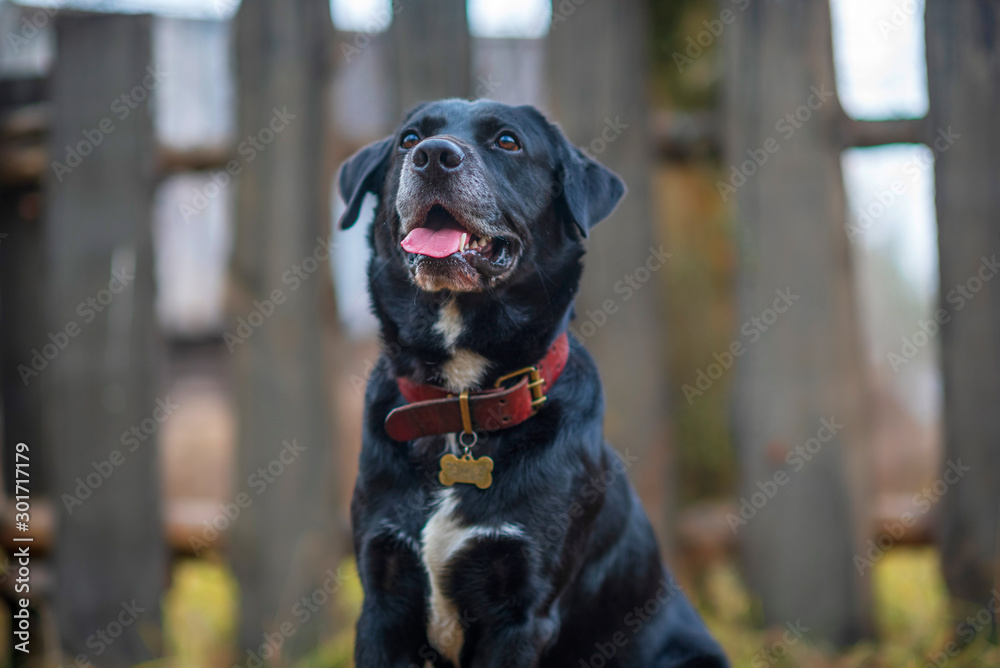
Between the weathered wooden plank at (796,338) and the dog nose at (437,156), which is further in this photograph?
the weathered wooden plank at (796,338)

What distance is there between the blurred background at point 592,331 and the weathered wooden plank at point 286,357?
0.01m

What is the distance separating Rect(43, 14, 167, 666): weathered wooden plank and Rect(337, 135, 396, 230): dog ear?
61.0 inches

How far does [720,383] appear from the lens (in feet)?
12.6

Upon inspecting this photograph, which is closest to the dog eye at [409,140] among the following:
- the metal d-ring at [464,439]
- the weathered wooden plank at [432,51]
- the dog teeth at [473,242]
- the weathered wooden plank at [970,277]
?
the dog teeth at [473,242]

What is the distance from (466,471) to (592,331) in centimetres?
162

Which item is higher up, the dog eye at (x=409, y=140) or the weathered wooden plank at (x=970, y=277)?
the dog eye at (x=409, y=140)

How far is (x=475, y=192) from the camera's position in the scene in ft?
6.04

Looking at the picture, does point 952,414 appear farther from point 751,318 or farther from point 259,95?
point 259,95

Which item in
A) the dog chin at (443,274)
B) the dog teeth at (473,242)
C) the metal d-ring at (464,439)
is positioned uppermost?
the dog teeth at (473,242)

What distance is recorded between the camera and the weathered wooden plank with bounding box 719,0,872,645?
305 cm

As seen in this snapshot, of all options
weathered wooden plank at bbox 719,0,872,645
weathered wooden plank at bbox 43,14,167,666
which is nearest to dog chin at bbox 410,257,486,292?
weathered wooden plank at bbox 719,0,872,645

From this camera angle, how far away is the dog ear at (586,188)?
2010mm

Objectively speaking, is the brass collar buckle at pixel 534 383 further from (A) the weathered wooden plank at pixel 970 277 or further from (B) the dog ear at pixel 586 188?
(A) the weathered wooden plank at pixel 970 277

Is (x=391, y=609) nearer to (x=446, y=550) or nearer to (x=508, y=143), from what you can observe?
(x=446, y=550)
